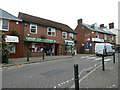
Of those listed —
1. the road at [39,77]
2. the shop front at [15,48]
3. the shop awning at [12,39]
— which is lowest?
the road at [39,77]

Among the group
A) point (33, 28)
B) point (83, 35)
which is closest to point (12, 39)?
point (33, 28)

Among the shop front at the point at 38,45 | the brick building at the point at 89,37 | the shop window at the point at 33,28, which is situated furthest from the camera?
the brick building at the point at 89,37

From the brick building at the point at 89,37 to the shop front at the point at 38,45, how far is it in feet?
42.1

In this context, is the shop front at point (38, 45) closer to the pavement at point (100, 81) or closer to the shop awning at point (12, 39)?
the shop awning at point (12, 39)

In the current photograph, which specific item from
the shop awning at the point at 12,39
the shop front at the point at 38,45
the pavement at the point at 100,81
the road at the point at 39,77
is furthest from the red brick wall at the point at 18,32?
the pavement at the point at 100,81

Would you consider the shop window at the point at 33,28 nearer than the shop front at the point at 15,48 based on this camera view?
No

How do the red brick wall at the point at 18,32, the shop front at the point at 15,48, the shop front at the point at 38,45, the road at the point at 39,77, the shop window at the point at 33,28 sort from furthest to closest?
the shop window at the point at 33,28, the shop front at the point at 38,45, the red brick wall at the point at 18,32, the shop front at the point at 15,48, the road at the point at 39,77

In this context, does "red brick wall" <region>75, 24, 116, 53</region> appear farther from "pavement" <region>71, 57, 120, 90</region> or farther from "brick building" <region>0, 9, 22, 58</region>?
"pavement" <region>71, 57, 120, 90</region>

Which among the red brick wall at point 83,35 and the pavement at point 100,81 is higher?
the red brick wall at point 83,35

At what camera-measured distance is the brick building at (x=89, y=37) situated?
2422 centimetres

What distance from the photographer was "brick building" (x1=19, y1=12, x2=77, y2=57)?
45.4ft

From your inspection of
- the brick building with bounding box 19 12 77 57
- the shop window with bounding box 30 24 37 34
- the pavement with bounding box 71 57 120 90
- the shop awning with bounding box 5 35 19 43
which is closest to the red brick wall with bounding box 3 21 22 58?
the brick building with bounding box 19 12 77 57

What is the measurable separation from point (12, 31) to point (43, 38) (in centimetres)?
518

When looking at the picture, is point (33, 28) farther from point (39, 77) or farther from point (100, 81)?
point (100, 81)
